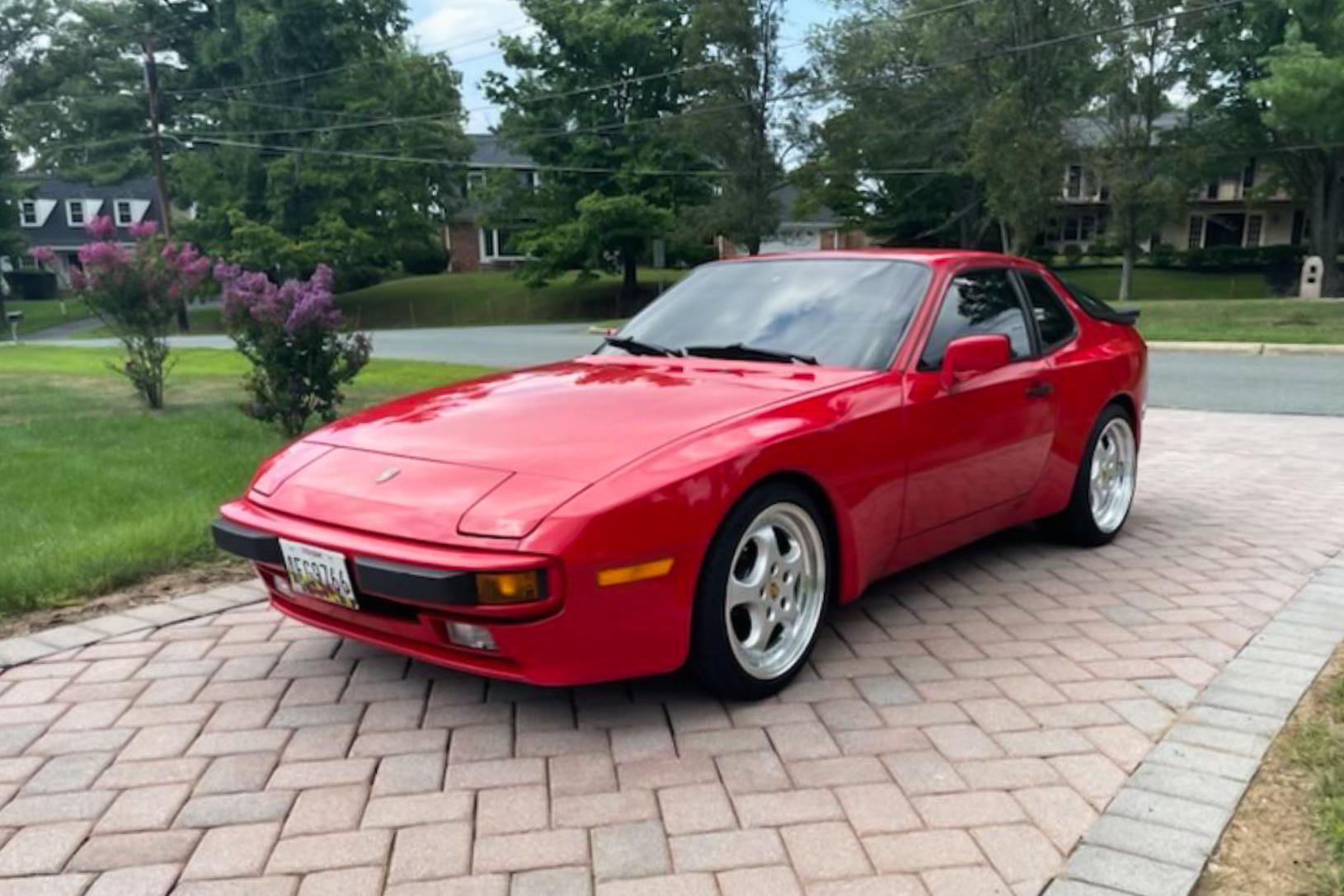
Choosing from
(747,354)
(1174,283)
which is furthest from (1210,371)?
(1174,283)

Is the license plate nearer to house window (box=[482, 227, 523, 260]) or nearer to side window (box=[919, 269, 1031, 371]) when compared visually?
side window (box=[919, 269, 1031, 371])

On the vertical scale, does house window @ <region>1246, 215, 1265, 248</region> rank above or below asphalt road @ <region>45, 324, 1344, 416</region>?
above

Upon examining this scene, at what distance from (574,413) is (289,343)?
4.48 meters

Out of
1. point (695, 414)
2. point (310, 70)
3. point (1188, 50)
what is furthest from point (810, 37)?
point (695, 414)

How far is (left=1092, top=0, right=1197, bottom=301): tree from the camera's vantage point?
91.9 feet

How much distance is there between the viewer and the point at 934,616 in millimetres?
3938

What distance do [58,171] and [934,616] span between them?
4856 cm

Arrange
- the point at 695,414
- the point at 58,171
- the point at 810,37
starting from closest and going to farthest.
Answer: the point at 695,414 < the point at 810,37 < the point at 58,171

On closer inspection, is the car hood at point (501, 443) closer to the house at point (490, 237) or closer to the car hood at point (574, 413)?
the car hood at point (574, 413)

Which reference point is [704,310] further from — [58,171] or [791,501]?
[58,171]

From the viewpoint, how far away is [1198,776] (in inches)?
106

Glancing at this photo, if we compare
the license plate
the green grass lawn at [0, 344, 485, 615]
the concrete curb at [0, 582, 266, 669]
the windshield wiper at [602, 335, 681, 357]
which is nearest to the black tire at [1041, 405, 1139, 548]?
the windshield wiper at [602, 335, 681, 357]

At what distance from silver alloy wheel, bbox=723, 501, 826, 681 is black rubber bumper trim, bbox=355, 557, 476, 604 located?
2.63 ft

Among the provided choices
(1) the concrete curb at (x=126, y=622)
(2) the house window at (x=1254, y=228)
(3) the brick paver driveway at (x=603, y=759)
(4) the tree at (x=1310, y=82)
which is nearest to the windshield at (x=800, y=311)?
(3) the brick paver driveway at (x=603, y=759)
